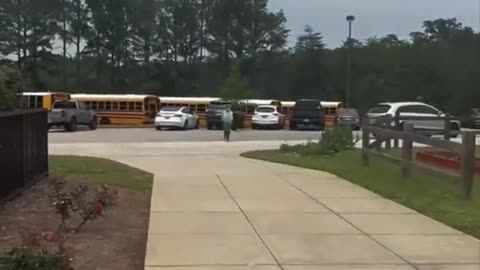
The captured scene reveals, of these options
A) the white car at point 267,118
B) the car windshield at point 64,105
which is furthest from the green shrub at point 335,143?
the white car at point 267,118

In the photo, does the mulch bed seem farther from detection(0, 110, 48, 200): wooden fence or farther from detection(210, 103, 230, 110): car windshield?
detection(210, 103, 230, 110): car windshield

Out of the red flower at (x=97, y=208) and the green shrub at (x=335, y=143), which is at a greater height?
the red flower at (x=97, y=208)

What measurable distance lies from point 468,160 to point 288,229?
3609mm

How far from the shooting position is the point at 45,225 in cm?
921

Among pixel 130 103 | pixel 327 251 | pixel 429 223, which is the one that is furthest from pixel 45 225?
pixel 130 103

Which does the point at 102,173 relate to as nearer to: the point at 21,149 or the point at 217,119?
the point at 21,149

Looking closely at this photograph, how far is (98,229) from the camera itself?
29.3 feet

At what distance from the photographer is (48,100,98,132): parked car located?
135 feet

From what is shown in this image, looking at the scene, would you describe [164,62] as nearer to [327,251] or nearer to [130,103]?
[130,103]

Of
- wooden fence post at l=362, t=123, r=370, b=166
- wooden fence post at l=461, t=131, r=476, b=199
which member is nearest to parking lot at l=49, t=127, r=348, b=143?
wooden fence post at l=362, t=123, r=370, b=166

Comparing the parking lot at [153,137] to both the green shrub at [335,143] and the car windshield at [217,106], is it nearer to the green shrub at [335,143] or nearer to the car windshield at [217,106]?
the car windshield at [217,106]

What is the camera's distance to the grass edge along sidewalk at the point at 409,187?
1005cm

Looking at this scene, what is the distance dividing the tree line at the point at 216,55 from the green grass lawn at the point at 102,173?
170ft

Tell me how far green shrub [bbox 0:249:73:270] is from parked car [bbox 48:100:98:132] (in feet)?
115
